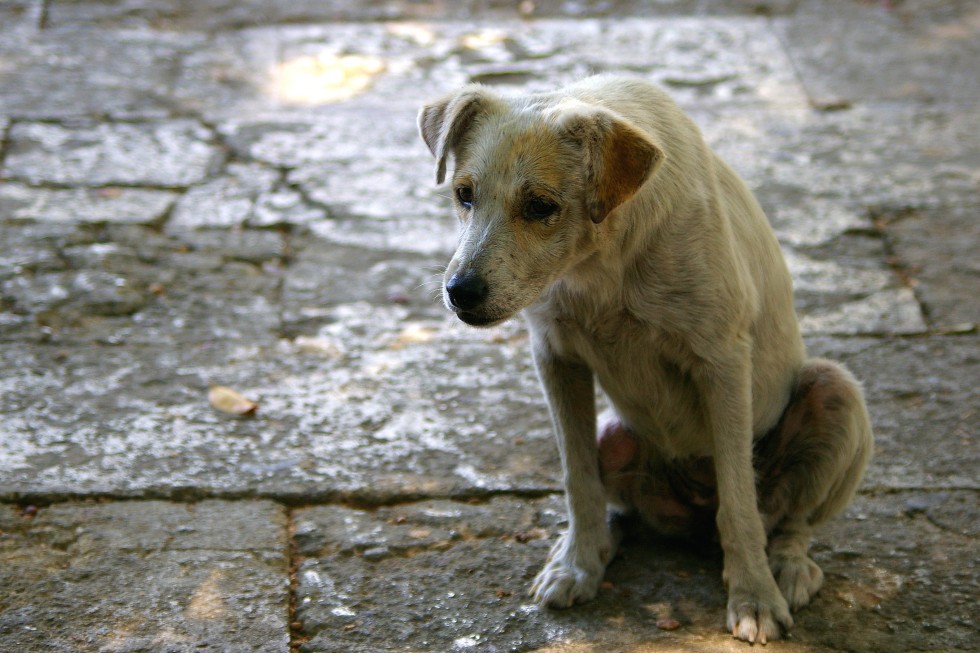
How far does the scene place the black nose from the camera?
281 centimetres

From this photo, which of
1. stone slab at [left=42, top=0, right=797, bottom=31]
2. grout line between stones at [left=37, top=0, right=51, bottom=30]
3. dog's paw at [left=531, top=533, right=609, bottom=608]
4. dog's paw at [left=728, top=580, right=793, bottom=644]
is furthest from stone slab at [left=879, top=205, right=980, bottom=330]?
grout line between stones at [left=37, top=0, right=51, bottom=30]

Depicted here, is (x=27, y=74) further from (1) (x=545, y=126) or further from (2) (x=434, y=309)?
(1) (x=545, y=126)

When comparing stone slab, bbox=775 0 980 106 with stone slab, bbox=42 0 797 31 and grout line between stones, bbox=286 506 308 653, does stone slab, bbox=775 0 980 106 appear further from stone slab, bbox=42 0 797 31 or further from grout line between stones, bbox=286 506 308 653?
grout line between stones, bbox=286 506 308 653

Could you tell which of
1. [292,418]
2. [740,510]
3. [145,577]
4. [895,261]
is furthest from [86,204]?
[895,261]

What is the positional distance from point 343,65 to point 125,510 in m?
4.36

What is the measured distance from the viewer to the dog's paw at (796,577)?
3.11m

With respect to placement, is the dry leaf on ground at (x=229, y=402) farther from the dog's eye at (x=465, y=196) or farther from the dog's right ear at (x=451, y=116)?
the dog's eye at (x=465, y=196)

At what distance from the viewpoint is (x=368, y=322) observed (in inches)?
185

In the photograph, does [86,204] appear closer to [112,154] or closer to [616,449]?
[112,154]

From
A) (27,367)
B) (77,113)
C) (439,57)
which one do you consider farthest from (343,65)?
(27,367)

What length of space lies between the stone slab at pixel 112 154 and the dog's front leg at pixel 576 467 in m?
3.20

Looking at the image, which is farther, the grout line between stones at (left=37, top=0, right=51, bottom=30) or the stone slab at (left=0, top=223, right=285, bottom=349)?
the grout line between stones at (left=37, top=0, right=51, bottom=30)

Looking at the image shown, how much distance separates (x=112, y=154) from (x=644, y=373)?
4011 mm

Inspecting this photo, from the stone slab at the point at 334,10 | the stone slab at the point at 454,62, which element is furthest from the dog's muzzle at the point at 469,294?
the stone slab at the point at 334,10
